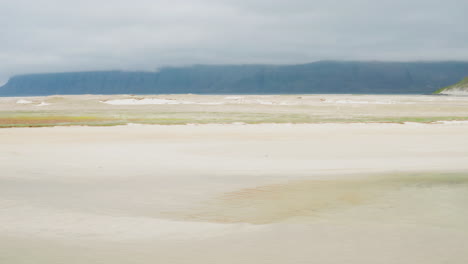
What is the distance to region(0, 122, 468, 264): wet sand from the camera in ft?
21.6

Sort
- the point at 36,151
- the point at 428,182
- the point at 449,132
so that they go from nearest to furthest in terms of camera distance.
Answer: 1. the point at 428,182
2. the point at 36,151
3. the point at 449,132

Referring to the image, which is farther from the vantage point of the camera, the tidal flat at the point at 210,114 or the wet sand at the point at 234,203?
the tidal flat at the point at 210,114

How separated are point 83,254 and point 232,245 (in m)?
1.97

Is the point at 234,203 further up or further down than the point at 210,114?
further down

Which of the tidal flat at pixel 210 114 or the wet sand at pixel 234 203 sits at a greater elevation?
the tidal flat at pixel 210 114

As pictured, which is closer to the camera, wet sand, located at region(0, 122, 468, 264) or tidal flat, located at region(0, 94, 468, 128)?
wet sand, located at region(0, 122, 468, 264)

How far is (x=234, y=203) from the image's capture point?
9.37m

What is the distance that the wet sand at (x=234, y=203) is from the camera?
6.57m

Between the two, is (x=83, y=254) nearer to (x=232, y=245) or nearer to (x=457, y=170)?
(x=232, y=245)

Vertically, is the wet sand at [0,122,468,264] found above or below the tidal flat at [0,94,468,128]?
below

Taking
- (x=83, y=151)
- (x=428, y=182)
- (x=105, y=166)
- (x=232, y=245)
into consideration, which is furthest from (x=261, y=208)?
(x=83, y=151)

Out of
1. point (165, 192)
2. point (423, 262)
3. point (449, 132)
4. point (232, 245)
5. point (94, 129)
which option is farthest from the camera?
point (94, 129)

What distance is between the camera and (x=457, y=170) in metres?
13.4

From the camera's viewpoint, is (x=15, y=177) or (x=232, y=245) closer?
(x=232, y=245)
